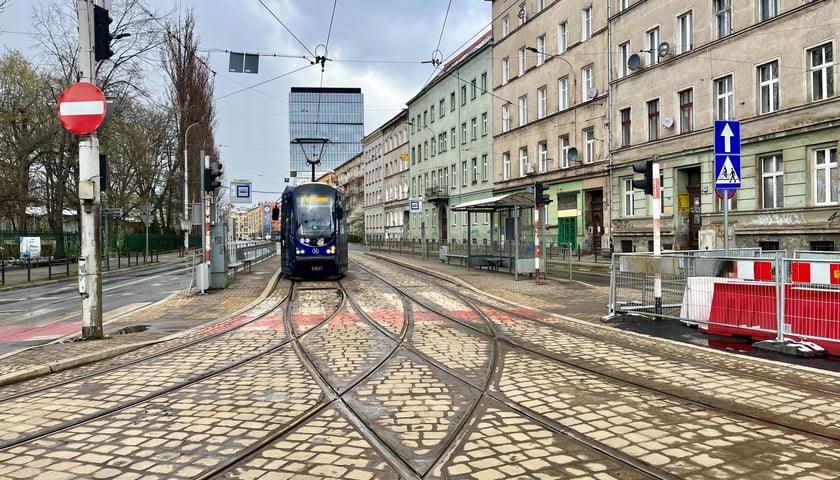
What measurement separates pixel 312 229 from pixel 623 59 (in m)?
20.7

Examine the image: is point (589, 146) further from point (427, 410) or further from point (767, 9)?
point (427, 410)

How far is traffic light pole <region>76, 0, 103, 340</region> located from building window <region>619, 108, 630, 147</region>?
26393 mm

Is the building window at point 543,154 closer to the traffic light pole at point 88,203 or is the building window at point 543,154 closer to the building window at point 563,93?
the building window at point 563,93

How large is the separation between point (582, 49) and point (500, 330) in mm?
27653

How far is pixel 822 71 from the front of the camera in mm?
19719

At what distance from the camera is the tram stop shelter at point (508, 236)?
19.0 metres

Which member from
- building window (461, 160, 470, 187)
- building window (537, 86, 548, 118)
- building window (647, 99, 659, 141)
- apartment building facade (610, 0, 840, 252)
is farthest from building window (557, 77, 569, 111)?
building window (461, 160, 470, 187)

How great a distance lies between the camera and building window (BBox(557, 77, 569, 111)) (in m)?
34.4

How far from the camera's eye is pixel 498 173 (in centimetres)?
4278

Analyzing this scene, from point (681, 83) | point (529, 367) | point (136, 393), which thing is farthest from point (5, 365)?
point (681, 83)

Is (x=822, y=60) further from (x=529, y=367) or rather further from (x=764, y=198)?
(x=529, y=367)

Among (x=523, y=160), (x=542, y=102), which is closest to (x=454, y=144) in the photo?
(x=523, y=160)

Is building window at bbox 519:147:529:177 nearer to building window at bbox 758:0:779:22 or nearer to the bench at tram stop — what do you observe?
building window at bbox 758:0:779:22

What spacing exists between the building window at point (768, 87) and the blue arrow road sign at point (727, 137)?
561 inches
